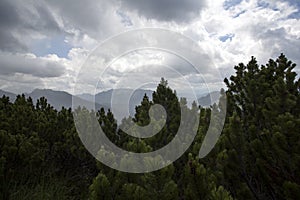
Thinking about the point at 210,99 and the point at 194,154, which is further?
the point at 210,99

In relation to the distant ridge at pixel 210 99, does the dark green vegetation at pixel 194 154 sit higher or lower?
lower

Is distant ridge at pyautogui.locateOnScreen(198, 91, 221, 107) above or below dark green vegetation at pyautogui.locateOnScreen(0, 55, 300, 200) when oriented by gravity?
above

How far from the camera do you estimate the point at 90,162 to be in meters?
8.68

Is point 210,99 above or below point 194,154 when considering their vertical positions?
above

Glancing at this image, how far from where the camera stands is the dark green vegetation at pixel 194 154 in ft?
13.1

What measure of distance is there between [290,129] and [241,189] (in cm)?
141

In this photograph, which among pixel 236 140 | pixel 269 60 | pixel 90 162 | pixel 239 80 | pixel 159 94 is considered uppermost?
pixel 269 60

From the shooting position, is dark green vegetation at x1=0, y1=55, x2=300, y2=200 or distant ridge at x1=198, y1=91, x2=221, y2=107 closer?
dark green vegetation at x1=0, y1=55, x2=300, y2=200

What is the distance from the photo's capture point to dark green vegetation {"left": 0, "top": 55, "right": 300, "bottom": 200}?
3988 mm

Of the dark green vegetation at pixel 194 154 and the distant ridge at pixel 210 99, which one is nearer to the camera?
the dark green vegetation at pixel 194 154

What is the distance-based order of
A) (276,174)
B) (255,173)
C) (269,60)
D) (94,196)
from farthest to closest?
(269,60) → (255,173) → (276,174) → (94,196)

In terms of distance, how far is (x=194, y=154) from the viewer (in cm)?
530

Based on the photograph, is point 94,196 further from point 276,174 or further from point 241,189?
point 276,174

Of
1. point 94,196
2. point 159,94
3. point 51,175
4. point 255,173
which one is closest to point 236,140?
point 255,173
